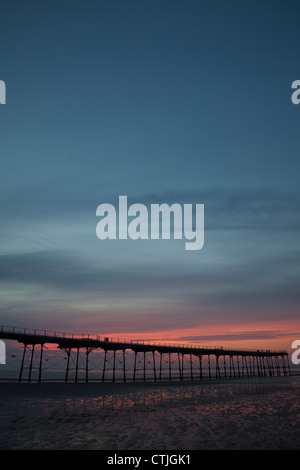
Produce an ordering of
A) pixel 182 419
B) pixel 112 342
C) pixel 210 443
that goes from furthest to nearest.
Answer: pixel 112 342 → pixel 182 419 → pixel 210 443

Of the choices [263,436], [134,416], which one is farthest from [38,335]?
[263,436]

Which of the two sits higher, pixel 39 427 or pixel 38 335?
pixel 38 335

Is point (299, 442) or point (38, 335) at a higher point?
point (38, 335)

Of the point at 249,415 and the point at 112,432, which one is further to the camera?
the point at 249,415

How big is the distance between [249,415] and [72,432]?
11.6 metres

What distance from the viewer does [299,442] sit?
557 inches

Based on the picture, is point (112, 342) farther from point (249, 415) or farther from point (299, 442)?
point (299, 442)

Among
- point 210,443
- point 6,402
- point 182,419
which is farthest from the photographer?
point 6,402

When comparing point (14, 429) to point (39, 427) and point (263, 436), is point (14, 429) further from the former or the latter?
point (263, 436)

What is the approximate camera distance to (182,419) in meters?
19.8

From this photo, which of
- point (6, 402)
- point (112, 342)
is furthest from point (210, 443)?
point (112, 342)

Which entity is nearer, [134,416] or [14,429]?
[14,429]
